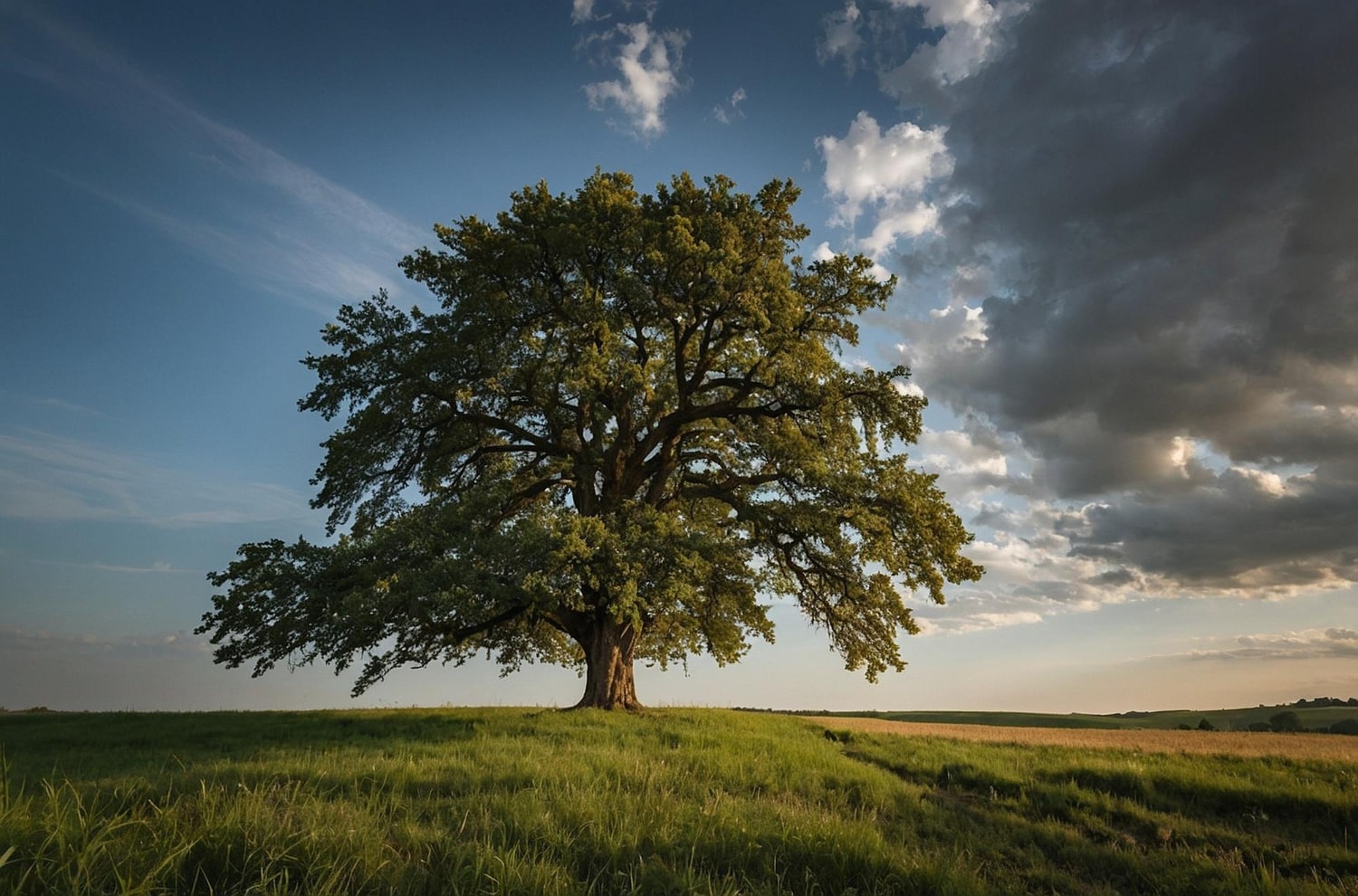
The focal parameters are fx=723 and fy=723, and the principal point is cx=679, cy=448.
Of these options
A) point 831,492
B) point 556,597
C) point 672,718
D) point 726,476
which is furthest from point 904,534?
point 556,597

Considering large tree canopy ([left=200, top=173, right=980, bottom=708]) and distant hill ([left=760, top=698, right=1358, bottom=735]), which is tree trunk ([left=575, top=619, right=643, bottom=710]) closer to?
large tree canopy ([left=200, top=173, right=980, bottom=708])

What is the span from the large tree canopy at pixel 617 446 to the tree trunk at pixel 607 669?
3.3 inches

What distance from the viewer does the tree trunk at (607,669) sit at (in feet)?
74.2

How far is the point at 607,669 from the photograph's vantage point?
2297 cm

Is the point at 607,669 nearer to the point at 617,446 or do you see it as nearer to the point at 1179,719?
the point at 617,446

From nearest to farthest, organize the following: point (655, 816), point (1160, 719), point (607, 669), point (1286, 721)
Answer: point (655, 816) → point (607, 669) → point (1286, 721) → point (1160, 719)

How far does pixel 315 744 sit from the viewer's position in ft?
49.9

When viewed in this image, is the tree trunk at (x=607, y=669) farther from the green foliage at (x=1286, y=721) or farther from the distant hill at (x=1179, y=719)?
the green foliage at (x=1286, y=721)

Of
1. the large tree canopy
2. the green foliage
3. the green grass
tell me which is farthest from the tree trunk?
the green foliage

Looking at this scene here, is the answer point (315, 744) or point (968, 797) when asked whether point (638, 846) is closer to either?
point (968, 797)

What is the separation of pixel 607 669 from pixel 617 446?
735 centimetres

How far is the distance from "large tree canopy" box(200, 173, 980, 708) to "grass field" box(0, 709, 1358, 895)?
404 cm

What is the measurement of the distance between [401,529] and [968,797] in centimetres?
1496

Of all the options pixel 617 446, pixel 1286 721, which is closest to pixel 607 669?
pixel 617 446
